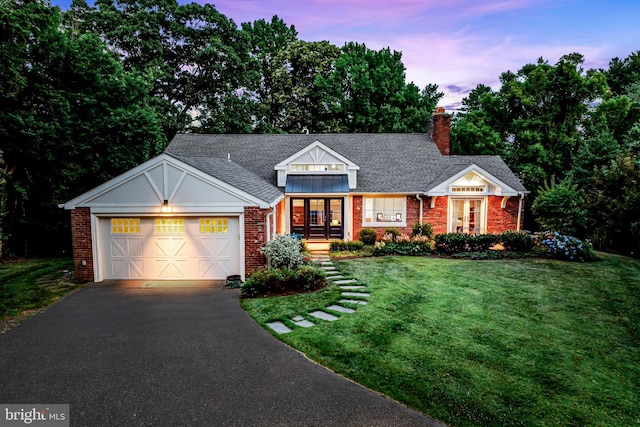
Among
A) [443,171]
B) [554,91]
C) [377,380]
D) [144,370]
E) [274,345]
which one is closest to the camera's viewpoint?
[377,380]

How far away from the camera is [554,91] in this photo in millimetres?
25969

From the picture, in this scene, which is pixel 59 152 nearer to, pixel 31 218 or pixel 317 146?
pixel 31 218

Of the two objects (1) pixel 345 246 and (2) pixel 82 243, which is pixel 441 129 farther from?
(2) pixel 82 243

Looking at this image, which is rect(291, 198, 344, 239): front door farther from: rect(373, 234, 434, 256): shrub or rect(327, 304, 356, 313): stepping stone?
rect(327, 304, 356, 313): stepping stone

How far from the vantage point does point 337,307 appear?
8.91 metres

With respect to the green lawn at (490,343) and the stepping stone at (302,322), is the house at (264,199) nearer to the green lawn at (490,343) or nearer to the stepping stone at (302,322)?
the green lawn at (490,343)

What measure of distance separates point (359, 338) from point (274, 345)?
1.67m

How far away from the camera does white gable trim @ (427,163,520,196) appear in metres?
16.8

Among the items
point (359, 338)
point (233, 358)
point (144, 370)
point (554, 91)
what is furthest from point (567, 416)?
point (554, 91)

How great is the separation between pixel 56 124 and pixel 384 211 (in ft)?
49.3

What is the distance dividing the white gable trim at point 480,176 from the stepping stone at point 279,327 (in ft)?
37.5

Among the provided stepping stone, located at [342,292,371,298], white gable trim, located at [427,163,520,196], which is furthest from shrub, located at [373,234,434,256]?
stepping stone, located at [342,292,371,298]

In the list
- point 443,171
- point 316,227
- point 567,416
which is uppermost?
point 443,171

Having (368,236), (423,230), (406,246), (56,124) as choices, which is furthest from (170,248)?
(423,230)
